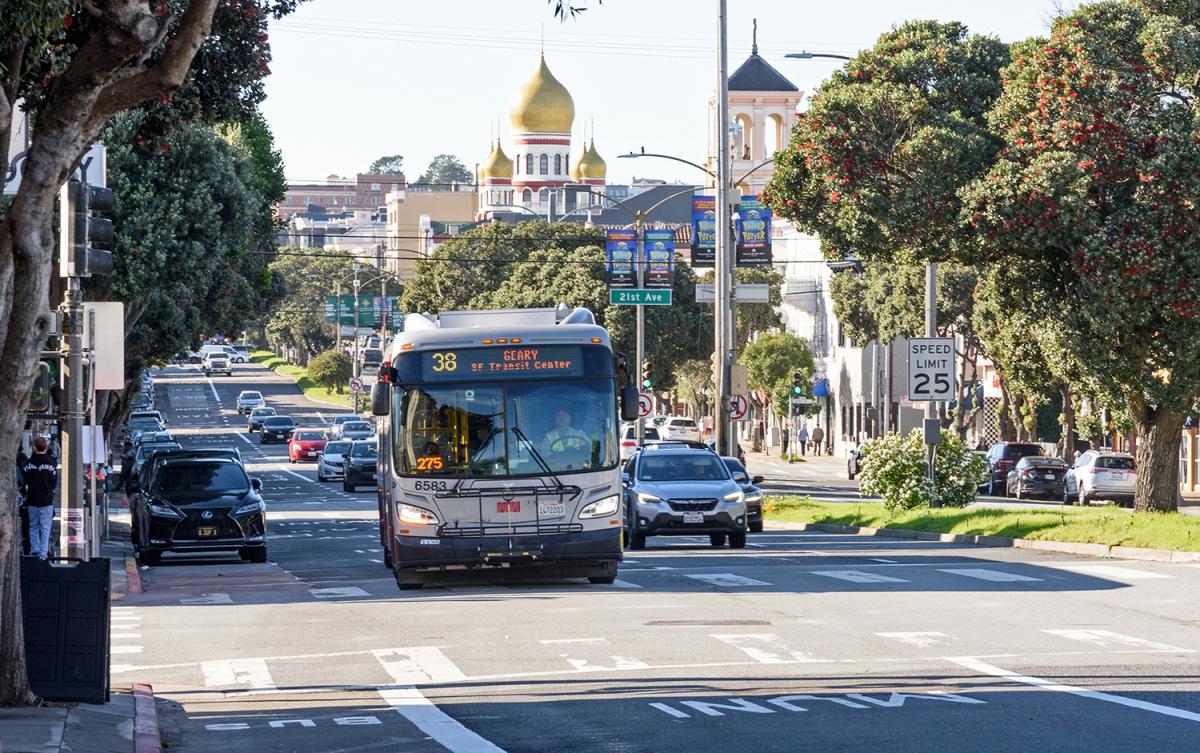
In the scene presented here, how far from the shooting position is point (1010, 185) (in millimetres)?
31422

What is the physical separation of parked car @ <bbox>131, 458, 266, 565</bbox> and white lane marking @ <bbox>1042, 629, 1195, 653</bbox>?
1569cm

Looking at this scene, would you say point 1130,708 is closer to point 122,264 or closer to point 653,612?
point 653,612

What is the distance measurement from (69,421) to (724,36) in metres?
29.1

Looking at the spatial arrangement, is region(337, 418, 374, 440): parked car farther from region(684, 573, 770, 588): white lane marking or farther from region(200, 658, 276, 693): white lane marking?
region(200, 658, 276, 693): white lane marking

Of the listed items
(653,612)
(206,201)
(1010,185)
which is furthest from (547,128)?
(653,612)

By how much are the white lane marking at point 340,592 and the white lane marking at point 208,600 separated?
1.03 m

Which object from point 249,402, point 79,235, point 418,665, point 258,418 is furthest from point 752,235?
point 249,402

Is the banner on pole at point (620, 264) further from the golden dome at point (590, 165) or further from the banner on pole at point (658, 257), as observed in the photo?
the golden dome at point (590, 165)

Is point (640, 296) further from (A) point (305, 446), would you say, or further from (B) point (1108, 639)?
(B) point (1108, 639)

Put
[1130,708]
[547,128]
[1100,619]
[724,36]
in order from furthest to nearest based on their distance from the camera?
[547,128]
[724,36]
[1100,619]
[1130,708]

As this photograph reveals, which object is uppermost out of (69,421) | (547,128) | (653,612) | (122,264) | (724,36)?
(547,128)

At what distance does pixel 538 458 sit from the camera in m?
21.9

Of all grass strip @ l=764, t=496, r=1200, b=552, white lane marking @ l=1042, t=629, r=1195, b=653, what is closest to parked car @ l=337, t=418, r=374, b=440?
grass strip @ l=764, t=496, r=1200, b=552

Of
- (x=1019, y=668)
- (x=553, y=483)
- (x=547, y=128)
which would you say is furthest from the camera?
(x=547, y=128)
